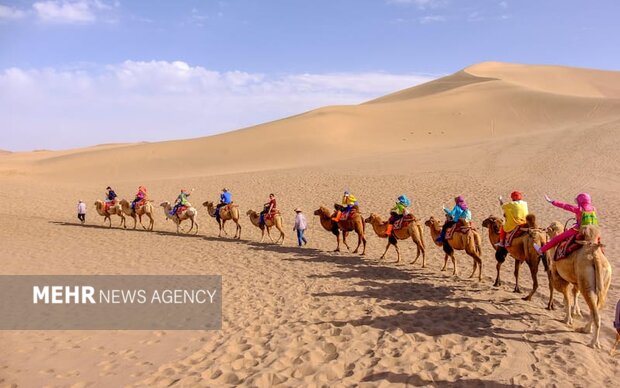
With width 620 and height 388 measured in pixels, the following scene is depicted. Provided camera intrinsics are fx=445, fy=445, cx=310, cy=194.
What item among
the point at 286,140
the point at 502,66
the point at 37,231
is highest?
the point at 502,66

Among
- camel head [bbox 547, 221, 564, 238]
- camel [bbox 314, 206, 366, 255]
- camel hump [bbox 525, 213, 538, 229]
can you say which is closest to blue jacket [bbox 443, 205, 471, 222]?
camel hump [bbox 525, 213, 538, 229]

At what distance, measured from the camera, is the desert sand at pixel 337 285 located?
6.46m

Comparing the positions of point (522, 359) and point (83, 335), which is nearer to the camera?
point (522, 359)

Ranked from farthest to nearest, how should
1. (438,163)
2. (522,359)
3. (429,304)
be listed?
(438,163) < (429,304) < (522,359)

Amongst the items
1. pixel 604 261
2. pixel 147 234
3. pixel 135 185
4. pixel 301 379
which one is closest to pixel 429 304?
pixel 604 261

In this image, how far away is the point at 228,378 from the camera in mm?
6266

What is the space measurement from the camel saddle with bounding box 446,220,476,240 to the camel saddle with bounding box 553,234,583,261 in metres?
3.43

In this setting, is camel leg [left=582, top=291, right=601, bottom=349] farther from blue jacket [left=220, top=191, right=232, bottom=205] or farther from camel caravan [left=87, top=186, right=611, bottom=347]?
blue jacket [left=220, top=191, right=232, bottom=205]

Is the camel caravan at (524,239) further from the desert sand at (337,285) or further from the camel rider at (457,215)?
the desert sand at (337,285)

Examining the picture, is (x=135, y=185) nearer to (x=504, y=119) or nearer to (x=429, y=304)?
(x=429, y=304)

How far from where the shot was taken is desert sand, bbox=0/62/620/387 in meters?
6.46

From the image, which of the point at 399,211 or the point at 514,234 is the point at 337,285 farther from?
the point at 514,234

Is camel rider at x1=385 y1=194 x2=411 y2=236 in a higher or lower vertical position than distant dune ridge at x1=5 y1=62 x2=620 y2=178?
lower

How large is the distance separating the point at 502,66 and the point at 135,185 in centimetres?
8152
